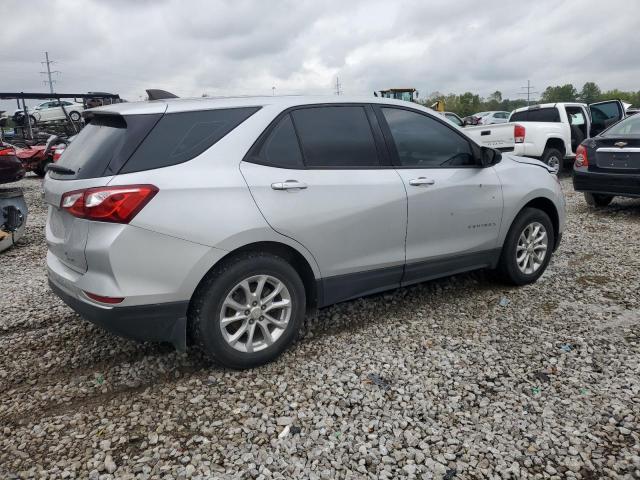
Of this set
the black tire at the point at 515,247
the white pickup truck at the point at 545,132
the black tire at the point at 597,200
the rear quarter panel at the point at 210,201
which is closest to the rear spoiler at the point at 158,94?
the rear quarter panel at the point at 210,201

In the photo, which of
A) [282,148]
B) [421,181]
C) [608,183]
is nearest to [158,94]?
[282,148]

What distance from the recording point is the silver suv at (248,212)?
2736 millimetres

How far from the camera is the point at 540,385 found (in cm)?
298

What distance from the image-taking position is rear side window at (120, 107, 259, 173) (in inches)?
110

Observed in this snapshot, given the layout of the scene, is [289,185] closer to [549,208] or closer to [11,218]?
[549,208]

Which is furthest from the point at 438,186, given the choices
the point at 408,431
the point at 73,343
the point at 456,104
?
the point at 456,104

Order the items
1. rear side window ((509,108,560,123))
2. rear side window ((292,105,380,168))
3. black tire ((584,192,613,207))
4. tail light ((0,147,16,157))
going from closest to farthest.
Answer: rear side window ((292,105,380,168))
black tire ((584,192,613,207))
tail light ((0,147,16,157))
rear side window ((509,108,560,123))

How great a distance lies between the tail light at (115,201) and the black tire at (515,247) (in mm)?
3091

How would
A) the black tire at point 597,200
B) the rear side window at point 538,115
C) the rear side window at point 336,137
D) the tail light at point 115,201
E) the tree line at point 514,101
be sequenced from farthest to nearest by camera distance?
the tree line at point 514,101
the rear side window at point 538,115
the black tire at point 597,200
the rear side window at point 336,137
the tail light at point 115,201

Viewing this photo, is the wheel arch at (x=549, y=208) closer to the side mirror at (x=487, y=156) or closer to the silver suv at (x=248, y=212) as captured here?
the side mirror at (x=487, y=156)

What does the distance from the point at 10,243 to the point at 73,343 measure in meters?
3.79

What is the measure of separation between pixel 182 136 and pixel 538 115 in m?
11.7

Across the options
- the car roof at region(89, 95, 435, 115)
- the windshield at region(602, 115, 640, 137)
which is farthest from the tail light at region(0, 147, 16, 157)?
the windshield at region(602, 115, 640, 137)

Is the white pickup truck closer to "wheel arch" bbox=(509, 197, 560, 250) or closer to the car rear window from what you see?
"wheel arch" bbox=(509, 197, 560, 250)
